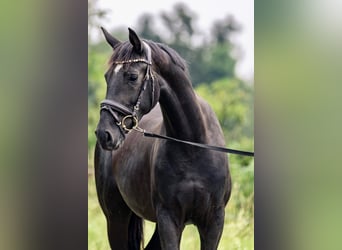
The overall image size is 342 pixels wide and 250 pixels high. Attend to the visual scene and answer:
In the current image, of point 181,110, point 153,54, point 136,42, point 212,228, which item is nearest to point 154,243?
point 212,228

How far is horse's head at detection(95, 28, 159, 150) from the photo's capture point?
Answer: 11.3 feet

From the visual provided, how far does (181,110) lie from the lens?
3768mm

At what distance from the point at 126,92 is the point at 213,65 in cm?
126

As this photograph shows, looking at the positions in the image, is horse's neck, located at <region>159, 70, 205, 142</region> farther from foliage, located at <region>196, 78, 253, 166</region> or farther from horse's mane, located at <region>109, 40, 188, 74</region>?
foliage, located at <region>196, 78, 253, 166</region>

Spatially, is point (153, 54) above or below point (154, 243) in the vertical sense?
above

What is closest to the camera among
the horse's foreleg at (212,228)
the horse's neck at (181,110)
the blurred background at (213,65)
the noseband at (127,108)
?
the noseband at (127,108)

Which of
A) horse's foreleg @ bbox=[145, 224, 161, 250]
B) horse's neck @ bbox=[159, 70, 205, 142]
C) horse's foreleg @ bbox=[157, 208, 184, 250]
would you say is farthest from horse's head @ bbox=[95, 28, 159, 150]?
horse's foreleg @ bbox=[145, 224, 161, 250]

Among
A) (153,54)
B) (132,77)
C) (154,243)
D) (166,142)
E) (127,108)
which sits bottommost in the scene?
(154,243)

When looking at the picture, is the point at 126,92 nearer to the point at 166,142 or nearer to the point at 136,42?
the point at 136,42

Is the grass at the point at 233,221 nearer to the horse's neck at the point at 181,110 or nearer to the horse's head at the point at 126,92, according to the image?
the horse's neck at the point at 181,110

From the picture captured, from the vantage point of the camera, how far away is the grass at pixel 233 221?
4496 mm

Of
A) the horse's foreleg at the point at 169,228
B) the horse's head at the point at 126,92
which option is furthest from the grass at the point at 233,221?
the horse's head at the point at 126,92
